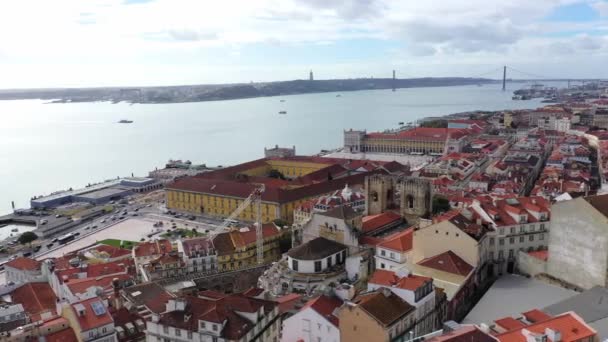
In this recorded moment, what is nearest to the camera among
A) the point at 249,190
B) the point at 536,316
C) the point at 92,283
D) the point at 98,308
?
the point at 536,316

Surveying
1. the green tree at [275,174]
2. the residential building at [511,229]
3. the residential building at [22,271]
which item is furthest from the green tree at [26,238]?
the residential building at [511,229]

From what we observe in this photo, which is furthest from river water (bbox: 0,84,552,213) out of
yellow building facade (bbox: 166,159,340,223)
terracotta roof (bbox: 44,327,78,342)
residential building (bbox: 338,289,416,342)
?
residential building (bbox: 338,289,416,342)

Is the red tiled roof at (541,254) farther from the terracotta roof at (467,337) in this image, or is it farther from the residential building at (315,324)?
the terracotta roof at (467,337)

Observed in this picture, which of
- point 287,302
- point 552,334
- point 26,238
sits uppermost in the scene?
point 552,334

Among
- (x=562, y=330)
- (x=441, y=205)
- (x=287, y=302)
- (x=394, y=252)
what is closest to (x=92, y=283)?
(x=287, y=302)

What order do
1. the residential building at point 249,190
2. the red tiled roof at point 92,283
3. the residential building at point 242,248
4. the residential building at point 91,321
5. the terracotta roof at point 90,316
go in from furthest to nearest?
1. the residential building at point 249,190
2. the residential building at point 242,248
3. the red tiled roof at point 92,283
4. the terracotta roof at point 90,316
5. the residential building at point 91,321

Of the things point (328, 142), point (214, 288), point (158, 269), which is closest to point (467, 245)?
point (214, 288)

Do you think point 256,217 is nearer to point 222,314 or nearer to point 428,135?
point 222,314
